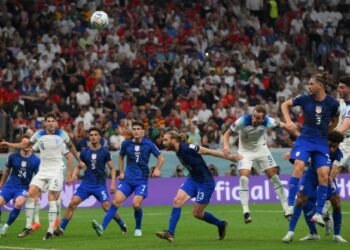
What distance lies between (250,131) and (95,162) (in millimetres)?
3649

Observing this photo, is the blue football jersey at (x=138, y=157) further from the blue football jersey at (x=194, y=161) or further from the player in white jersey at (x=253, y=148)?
the blue football jersey at (x=194, y=161)

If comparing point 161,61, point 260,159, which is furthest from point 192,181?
point 161,61

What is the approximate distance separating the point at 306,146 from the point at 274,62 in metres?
22.0

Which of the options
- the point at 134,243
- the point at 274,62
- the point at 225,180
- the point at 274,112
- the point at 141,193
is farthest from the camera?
the point at 274,62

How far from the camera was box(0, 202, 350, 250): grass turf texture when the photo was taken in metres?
17.4

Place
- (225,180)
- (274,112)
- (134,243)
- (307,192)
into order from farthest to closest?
(274,112) → (225,180) → (134,243) → (307,192)

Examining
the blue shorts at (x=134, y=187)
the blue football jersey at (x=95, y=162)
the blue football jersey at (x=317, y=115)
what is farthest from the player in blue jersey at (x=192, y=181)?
the blue football jersey at (x=95, y=162)

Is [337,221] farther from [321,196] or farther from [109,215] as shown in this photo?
[109,215]

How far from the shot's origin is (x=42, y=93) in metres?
32.8

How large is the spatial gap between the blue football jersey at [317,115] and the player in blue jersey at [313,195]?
22 cm

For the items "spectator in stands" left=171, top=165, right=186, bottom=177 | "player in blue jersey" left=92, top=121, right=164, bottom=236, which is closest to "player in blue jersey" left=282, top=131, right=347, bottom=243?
"player in blue jersey" left=92, top=121, right=164, bottom=236

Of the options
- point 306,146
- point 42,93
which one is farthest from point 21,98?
point 306,146

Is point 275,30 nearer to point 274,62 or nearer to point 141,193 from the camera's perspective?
point 274,62

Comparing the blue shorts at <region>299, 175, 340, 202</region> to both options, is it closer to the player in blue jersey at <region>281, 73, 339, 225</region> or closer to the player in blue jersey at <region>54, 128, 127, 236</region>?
the player in blue jersey at <region>281, 73, 339, 225</region>
